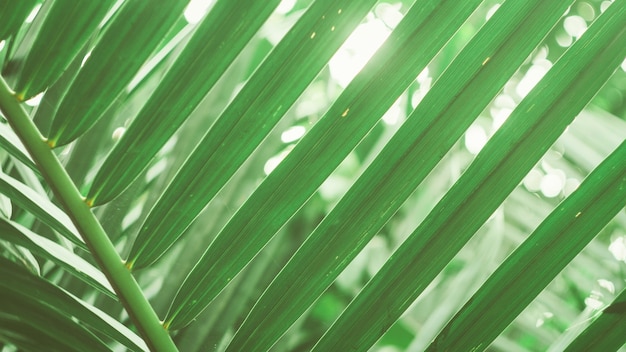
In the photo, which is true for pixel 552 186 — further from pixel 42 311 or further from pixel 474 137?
pixel 42 311

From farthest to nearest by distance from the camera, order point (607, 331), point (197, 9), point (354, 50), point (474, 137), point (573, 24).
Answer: point (573, 24)
point (474, 137)
point (354, 50)
point (197, 9)
point (607, 331)

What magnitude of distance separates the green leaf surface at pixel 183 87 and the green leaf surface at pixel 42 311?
10 centimetres

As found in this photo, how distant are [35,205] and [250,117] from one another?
20 centimetres

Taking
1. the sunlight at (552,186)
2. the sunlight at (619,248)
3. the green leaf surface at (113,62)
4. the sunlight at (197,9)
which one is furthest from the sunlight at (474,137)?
the green leaf surface at (113,62)

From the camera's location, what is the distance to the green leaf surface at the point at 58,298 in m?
0.51

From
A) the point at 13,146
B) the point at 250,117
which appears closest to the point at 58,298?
the point at 13,146

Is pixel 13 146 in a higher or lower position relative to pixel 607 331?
lower

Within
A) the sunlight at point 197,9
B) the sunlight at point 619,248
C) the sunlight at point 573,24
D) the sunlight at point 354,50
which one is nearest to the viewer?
the sunlight at point 197,9

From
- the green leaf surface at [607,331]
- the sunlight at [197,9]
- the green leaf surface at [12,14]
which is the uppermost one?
the sunlight at [197,9]

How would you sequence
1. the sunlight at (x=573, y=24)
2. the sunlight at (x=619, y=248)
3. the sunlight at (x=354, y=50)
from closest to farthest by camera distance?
the sunlight at (x=354, y=50) → the sunlight at (x=619, y=248) → the sunlight at (x=573, y=24)

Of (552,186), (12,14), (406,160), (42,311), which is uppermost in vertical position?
(552,186)

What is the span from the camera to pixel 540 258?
0.46m

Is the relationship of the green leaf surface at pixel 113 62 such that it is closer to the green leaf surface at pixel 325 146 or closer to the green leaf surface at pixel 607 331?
the green leaf surface at pixel 325 146

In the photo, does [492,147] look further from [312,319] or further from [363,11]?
[312,319]
